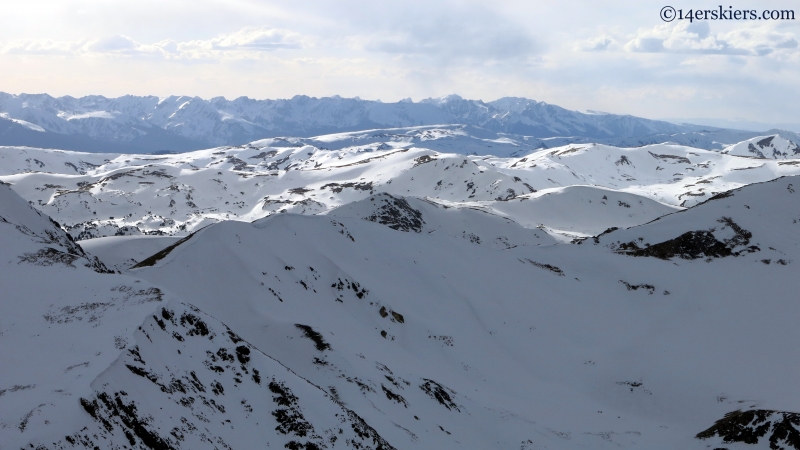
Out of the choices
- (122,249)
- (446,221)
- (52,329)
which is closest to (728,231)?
(446,221)

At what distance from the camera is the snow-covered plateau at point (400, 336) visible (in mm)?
25500

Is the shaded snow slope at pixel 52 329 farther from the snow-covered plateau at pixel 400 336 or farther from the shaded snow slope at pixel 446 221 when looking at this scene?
the shaded snow slope at pixel 446 221

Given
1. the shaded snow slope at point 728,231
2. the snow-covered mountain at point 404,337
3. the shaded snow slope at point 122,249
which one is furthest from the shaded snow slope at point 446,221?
the shaded snow slope at point 122,249

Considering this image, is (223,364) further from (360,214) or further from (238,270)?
(360,214)

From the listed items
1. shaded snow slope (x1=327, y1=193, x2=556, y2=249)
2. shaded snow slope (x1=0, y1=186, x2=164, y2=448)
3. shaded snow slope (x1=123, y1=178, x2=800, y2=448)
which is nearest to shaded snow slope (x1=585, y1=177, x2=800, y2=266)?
shaded snow slope (x1=123, y1=178, x2=800, y2=448)

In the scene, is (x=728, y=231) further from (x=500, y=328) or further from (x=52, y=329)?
(x=52, y=329)

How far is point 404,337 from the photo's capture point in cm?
5491

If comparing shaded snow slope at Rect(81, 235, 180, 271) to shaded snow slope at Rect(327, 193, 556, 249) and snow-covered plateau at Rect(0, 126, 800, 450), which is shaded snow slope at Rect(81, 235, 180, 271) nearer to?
snow-covered plateau at Rect(0, 126, 800, 450)

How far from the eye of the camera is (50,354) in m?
24.6

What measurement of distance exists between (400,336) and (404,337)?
0.48m

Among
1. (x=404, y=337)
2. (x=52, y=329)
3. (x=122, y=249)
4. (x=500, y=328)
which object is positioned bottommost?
(x=500, y=328)

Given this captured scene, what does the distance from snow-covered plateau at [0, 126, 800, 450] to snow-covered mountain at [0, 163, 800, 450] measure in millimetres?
204

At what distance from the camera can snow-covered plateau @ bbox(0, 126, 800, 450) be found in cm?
2550

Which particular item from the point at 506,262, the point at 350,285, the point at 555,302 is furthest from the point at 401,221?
the point at 350,285
